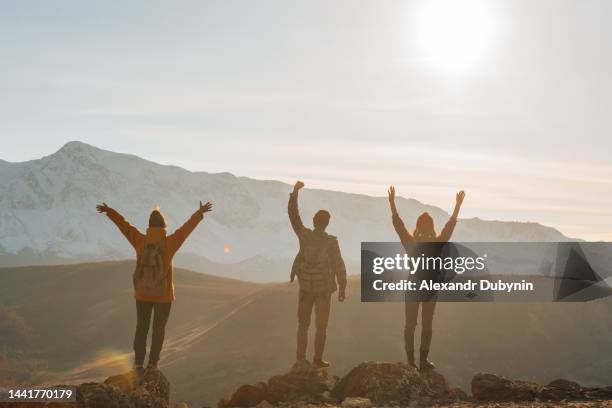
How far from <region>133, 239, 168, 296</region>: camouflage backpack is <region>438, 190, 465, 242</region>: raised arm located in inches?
175

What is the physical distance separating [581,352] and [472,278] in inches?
379

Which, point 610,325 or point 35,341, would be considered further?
point 35,341

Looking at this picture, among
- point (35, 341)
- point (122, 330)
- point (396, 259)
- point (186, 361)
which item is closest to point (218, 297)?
point (122, 330)

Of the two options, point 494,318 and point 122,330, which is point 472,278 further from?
point 122,330

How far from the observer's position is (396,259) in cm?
1252

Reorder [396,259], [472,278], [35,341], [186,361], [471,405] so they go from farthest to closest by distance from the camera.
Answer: [35,341]
[186,361]
[472,278]
[396,259]
[471,405]

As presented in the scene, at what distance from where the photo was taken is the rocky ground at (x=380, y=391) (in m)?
9.34

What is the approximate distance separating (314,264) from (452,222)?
7.84ft

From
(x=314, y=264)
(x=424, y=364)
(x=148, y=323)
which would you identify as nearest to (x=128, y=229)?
(x=148, y=323)

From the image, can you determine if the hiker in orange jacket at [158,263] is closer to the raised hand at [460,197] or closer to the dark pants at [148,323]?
the dark pants at [148,323]

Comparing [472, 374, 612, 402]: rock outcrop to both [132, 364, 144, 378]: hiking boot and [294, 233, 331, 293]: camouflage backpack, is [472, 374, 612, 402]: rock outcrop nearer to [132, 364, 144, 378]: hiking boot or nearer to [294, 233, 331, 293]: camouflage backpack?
[294, 233, 331, 293]: camouflage backpack

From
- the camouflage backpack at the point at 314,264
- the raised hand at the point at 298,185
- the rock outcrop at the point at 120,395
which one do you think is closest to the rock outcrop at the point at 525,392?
the camouflage backpack at the point at 314,264

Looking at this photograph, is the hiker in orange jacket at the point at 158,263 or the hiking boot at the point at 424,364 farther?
the hiking boot at the point at 424,364

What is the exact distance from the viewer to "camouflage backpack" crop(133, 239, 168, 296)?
10.2 meters
